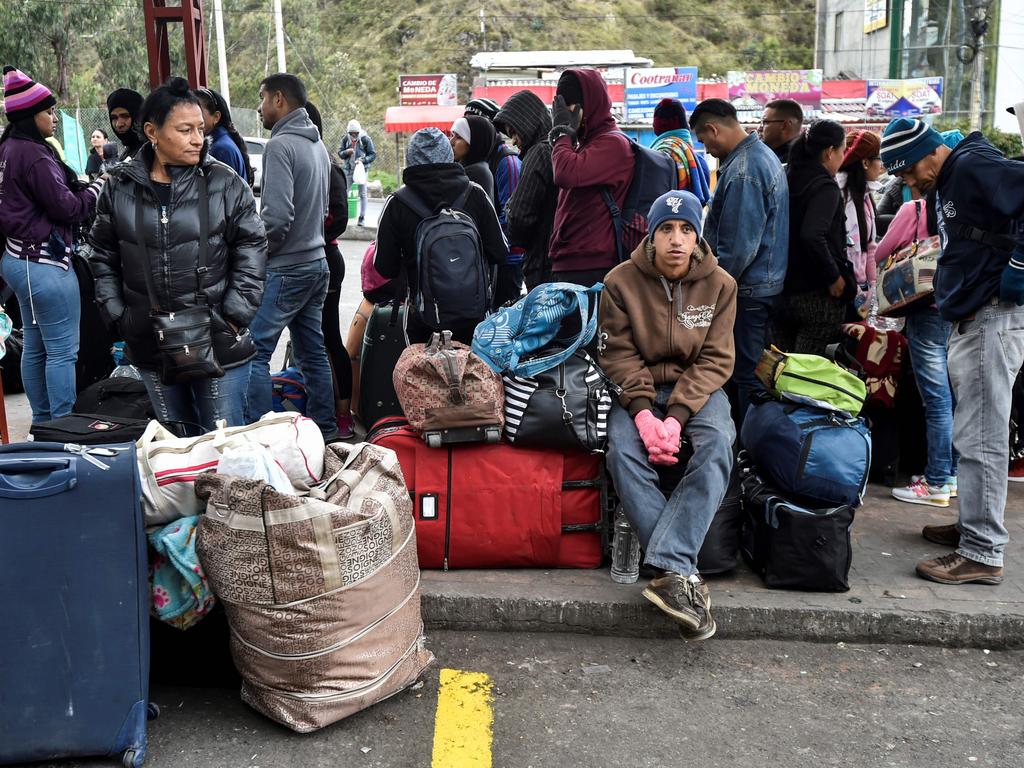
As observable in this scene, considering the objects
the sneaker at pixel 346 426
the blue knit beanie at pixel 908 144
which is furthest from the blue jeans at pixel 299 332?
the blue knit beanie at pixel 908 144

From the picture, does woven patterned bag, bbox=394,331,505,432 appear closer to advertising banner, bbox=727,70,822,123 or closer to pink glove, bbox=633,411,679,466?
pink glove, bbox=633,411,679,466

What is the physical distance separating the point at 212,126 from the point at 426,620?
3.43 meters

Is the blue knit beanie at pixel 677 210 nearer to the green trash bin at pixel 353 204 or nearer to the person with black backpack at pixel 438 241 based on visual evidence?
the person with black backpack at pixel 438 241

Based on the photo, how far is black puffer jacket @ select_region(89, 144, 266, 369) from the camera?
13.3ft

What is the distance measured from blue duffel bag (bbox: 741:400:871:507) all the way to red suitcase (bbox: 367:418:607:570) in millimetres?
763

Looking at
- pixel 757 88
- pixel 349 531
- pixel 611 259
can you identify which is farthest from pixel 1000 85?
pixel 349 531

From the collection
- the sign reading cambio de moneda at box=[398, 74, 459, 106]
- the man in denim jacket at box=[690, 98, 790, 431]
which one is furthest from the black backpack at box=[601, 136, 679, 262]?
the sign reading cambio de moneda at box=[398, 74, 459, 106]

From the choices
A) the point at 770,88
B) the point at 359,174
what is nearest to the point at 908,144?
the point at 359,174

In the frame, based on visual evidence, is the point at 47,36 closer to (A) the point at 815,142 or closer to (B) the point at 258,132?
(B) the point at 258,132

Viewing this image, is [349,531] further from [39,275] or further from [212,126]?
[212,126]

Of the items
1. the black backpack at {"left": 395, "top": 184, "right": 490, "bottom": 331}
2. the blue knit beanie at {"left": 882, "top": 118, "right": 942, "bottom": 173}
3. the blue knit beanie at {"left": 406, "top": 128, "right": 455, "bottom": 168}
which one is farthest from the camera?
Answer: the blue knit beanie at {"left": 406, "top": 128, "right": 455, "bottom": 168}

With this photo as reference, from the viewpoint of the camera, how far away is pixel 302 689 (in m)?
3.18

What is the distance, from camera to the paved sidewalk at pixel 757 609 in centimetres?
391

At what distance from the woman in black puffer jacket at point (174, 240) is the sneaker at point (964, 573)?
310 centimetres
